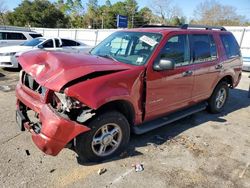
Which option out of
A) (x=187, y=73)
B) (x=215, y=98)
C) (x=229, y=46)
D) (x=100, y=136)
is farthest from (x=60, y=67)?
(x=229, y=46)

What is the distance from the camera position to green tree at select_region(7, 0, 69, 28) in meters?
45.8

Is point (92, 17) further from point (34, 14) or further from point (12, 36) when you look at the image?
point (12, 36)

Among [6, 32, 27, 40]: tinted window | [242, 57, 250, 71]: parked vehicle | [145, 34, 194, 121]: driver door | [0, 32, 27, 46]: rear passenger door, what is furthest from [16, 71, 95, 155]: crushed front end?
[242, 57, 250, 71]: parked vehicle

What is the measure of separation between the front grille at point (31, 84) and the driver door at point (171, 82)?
156 cm

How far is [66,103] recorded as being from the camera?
3336mm

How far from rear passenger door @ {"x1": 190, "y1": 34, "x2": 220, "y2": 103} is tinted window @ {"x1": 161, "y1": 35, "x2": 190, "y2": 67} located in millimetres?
208

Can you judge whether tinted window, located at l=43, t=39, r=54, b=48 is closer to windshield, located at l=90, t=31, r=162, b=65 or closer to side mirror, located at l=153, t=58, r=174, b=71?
windshield, located at l=90, t=31, r=162, b=65

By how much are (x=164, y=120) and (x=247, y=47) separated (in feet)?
39.9

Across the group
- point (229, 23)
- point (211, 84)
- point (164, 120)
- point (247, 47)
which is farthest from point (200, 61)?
point (229, 23)

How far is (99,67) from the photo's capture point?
3568 mm

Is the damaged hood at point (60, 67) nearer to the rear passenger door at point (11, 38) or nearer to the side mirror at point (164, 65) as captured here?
the side mirror at point (164, 65)

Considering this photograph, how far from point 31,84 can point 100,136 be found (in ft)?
4.22

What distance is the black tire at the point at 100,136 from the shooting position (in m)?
3.51

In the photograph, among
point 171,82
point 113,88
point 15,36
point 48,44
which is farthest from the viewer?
point 15,36
